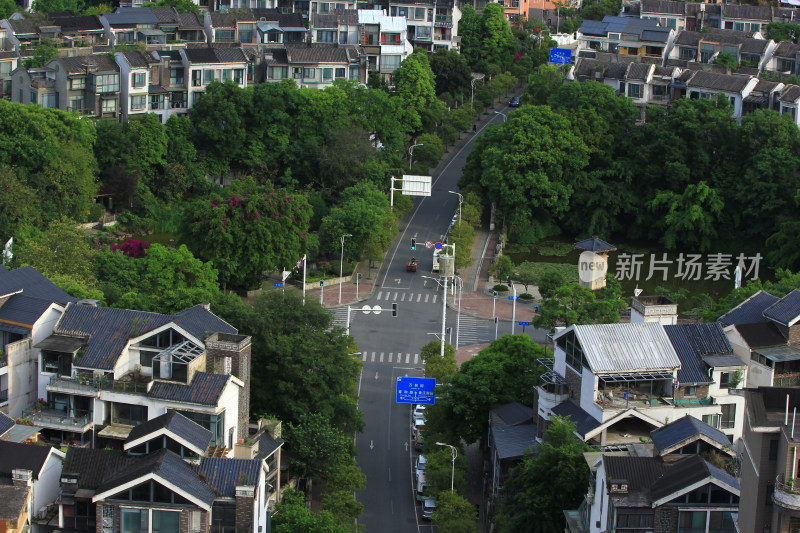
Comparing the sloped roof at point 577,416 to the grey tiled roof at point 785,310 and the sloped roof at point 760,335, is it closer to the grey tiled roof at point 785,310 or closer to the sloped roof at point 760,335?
the sloped roof at point 760,335

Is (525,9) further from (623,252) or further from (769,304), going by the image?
(769,304)

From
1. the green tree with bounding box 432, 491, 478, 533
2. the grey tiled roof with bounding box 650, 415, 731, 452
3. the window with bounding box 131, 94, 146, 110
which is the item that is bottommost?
the green tree with bounding box 432, 491, 478, 533

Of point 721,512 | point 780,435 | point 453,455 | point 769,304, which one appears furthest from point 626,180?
point 780,435

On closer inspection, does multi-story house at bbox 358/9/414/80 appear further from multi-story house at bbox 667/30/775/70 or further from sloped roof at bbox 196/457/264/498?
sloped roof at bbox 196/457/264/498

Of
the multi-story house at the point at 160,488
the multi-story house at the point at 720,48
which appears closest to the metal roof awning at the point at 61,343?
the multi-story house at the point at 160,488

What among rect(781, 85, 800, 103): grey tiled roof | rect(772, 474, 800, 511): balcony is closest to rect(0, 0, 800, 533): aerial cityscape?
rect(772, 474, 800, 511): balcony

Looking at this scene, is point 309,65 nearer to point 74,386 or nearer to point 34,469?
point 74,386
